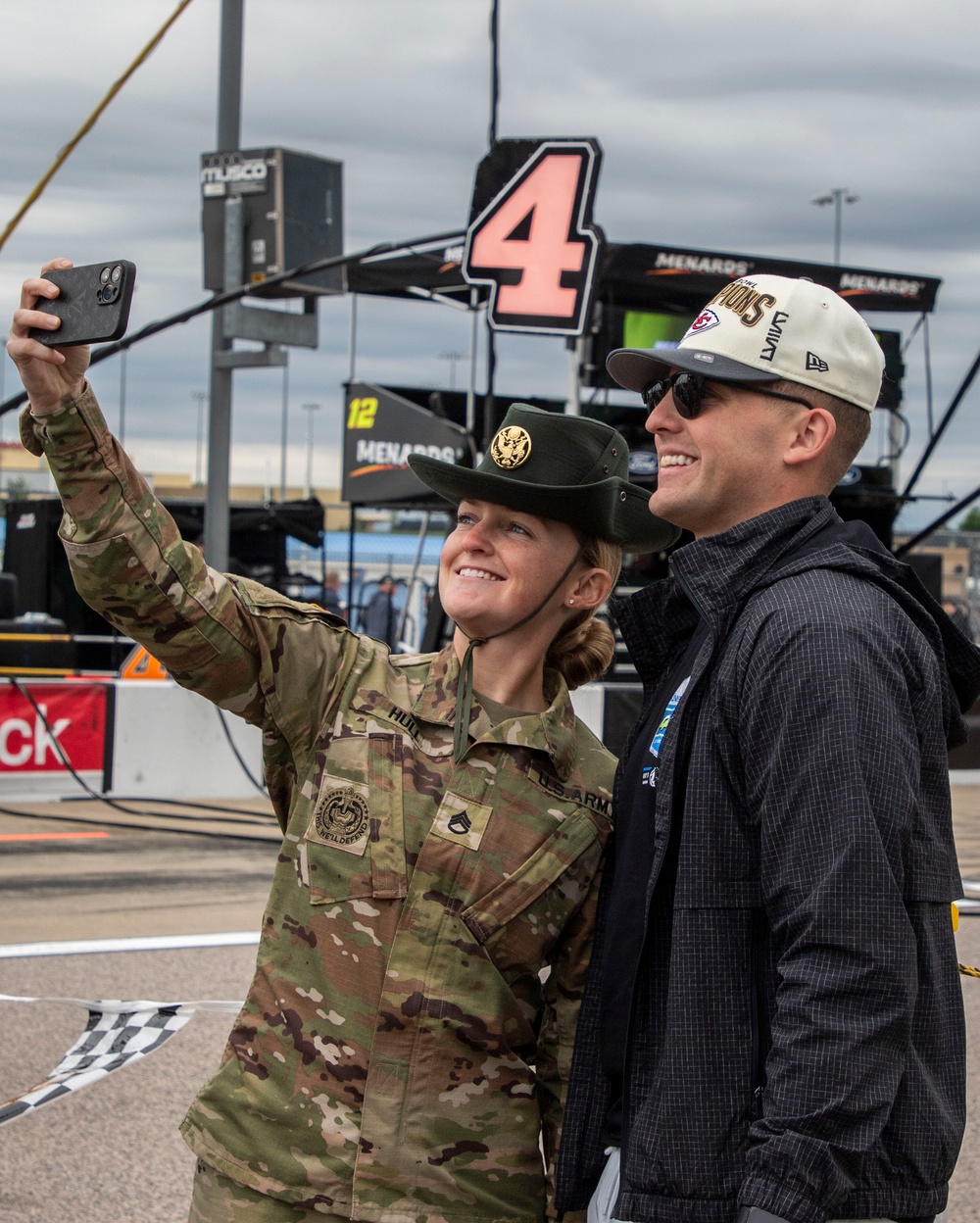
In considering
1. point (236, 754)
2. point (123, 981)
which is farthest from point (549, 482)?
point (236, 754)

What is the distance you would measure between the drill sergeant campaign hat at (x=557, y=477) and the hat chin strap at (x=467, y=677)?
0.10m

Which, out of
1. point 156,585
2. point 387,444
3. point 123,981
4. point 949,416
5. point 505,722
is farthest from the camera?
point 387,444

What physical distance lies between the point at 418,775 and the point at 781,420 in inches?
31.3

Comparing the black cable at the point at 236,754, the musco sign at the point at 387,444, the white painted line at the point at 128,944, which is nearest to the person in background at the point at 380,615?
the musco sign at the point at 387,444

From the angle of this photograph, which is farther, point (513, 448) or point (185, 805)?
point (185, 805)

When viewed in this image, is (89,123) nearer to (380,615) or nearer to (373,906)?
(373,906)

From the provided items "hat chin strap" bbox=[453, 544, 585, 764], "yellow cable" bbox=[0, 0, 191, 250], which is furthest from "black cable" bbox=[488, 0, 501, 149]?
"hat chin strap" bbox=[453, 544, 585, 764]

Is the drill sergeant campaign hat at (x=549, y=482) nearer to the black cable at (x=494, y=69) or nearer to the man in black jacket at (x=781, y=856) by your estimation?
the man in black jacket at (x=781, y=856)

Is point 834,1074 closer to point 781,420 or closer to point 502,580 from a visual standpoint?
point 781,420

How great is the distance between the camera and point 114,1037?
4410mm

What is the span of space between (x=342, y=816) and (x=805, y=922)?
0.86 m

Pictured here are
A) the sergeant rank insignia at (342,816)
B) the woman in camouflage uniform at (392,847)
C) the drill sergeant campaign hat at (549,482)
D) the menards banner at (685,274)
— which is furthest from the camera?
the menards banner at (685,274)

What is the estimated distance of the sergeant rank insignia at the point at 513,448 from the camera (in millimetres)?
2430

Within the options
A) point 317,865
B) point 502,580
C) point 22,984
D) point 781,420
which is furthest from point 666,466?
point 22,984
